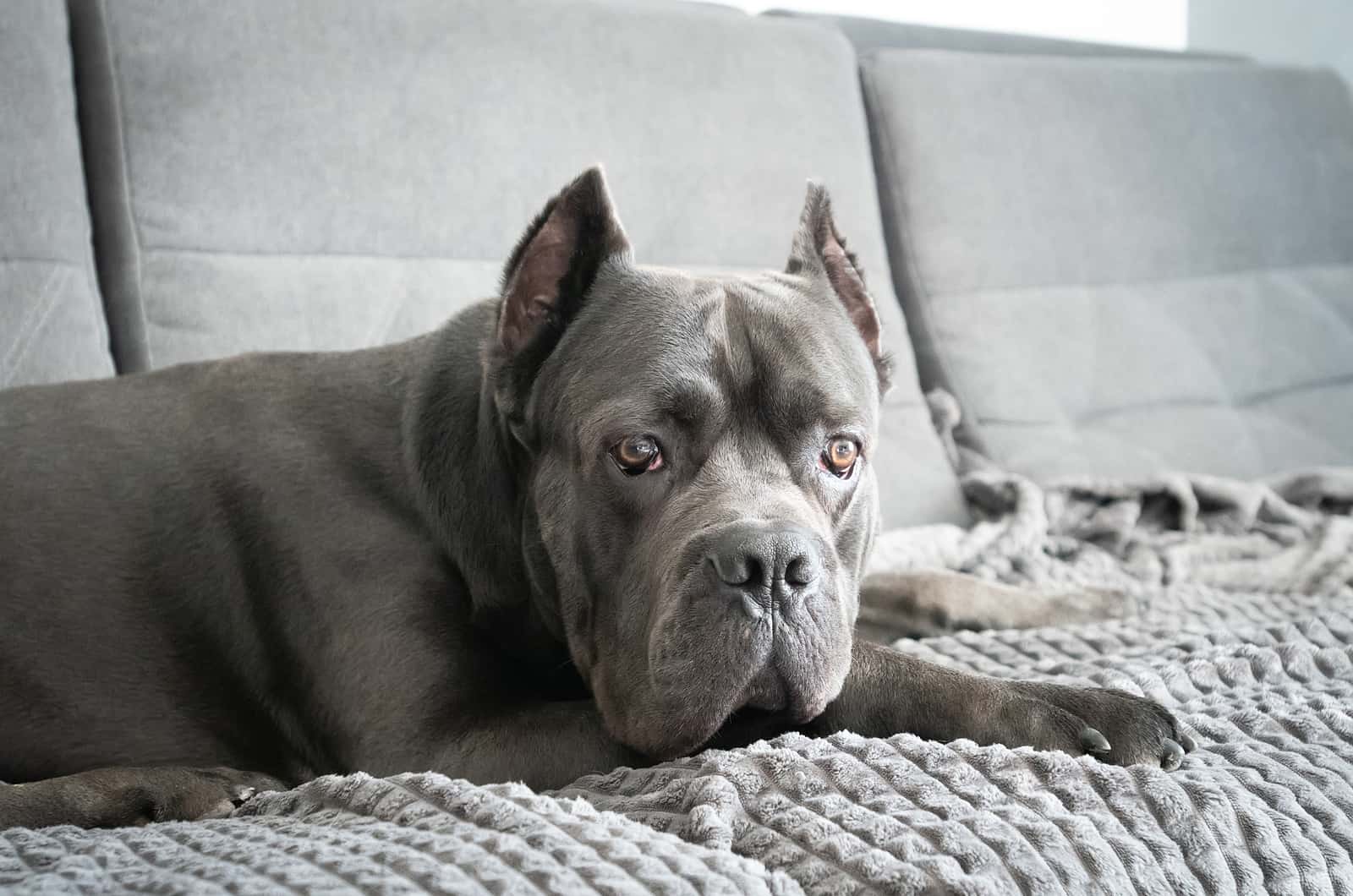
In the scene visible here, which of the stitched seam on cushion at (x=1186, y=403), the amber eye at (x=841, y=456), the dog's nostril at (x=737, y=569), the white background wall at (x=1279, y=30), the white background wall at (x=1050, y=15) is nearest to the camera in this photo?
the dog's nostril at (x=737, y=569)

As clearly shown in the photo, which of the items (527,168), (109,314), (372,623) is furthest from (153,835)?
(527,168)

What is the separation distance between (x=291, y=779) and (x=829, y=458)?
1049 mm

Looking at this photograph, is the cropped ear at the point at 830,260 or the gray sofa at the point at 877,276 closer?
the gray sofa at the point at 877,276

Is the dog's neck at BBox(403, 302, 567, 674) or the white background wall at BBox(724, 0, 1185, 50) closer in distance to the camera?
the dog's neck at BBox(403, 302, 567, 674)

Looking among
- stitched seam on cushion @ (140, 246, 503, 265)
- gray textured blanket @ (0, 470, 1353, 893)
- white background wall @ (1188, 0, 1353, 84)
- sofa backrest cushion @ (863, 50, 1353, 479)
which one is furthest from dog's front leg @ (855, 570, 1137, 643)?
white background wall @ (1188, 0, 1353, 84)

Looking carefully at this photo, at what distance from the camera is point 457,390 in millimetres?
2164

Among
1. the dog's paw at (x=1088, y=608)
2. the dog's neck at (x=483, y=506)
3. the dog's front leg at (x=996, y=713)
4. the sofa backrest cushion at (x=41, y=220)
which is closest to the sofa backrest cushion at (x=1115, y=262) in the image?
the dog's paw at (x=1088, y=608)

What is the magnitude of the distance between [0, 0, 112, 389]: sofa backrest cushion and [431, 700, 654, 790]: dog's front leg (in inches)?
55.7

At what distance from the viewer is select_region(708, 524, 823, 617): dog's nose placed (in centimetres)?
159

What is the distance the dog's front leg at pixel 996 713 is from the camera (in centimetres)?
164

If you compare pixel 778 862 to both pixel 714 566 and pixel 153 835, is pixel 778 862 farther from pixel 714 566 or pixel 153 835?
pixel 153 835

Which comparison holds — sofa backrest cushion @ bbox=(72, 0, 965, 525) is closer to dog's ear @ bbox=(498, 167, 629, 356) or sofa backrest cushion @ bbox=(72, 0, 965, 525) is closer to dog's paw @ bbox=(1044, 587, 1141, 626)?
dog's paw @ bbox=(1044, 587, 1141, 626)

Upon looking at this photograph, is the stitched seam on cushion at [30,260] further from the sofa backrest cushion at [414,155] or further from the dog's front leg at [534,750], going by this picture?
the dog's front leg at [534,750]

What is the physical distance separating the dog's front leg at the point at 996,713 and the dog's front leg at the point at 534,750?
1.10 feet
